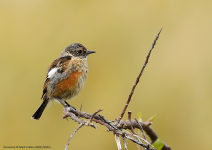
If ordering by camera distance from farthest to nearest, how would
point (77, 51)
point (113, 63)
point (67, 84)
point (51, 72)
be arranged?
point (113, 63), point (77, 51), point (51, 72), point (67, 84)

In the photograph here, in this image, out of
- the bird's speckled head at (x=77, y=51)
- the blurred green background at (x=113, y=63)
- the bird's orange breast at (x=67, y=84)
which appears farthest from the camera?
the blurred green background at (x=113, y=63)

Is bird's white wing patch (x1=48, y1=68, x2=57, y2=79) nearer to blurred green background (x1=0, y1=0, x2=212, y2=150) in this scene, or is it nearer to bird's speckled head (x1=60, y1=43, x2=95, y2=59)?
bird's speckled head (x1=60, y1=43, x2=95, y2=59)

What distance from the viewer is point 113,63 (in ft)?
20.7

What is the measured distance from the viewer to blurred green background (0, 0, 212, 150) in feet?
18.6

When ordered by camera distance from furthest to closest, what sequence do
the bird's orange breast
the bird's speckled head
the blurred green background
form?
the blurred green background, the bird's speckled head, the bird's orange breast

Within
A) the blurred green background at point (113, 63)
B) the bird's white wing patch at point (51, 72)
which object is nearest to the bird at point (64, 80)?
the bird's white wing patch at point (51, 72)

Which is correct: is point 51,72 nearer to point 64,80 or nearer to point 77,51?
point 64,80

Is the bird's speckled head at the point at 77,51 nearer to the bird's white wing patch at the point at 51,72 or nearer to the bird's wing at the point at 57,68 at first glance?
the bird's wing at the point at 57,68

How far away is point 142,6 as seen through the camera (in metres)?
6.94

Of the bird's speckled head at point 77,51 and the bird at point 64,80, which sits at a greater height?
the bird's speckled head at point 77,51

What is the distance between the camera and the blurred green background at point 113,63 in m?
5.66

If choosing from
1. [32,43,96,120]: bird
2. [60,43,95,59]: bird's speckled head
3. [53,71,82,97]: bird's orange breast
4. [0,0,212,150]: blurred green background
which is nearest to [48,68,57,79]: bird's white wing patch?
[32,43,96,120]: bird

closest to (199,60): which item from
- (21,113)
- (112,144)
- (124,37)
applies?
(124,37)

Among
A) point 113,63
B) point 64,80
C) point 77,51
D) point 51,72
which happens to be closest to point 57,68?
point 51,72
